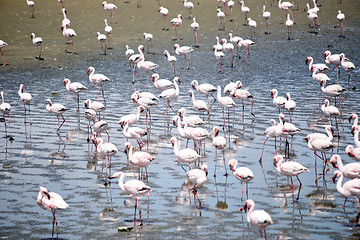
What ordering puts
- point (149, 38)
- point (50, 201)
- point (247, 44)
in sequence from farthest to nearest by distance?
point (149, 38) < point (247, 44) < point (50, 201)

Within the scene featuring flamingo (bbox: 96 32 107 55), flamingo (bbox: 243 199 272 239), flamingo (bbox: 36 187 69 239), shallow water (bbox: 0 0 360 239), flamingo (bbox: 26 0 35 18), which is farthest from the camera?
flamingo (bbox: 26 0 35 18)

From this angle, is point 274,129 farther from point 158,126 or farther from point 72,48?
point 72,48

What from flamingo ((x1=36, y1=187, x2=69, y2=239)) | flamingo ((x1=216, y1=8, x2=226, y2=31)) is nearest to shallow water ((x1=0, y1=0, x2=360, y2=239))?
flamingo ((x1=216, y1=8, x2=226, y2=31))

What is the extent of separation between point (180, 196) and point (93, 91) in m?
9.89

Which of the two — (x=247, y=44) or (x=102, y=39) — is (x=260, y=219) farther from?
(x=102, y=39)

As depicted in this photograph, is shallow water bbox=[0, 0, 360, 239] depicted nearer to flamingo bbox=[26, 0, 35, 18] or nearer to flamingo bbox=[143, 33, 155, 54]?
flamingo bbox=[143, 33, 155, 54]

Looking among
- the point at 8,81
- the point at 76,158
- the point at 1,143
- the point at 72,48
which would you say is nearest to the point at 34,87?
the point at 8,81

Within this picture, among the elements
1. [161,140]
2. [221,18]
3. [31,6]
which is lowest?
[161,140]

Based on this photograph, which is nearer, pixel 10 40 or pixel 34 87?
pixel 34 87

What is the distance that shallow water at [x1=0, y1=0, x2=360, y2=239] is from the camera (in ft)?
27.1

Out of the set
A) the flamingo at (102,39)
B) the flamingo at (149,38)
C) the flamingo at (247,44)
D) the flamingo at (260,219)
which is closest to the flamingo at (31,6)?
the flamingo at (102,39)

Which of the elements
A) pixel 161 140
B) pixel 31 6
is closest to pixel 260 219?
pixel 161 140

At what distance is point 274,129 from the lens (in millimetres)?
11258

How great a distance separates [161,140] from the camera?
42.6ft
